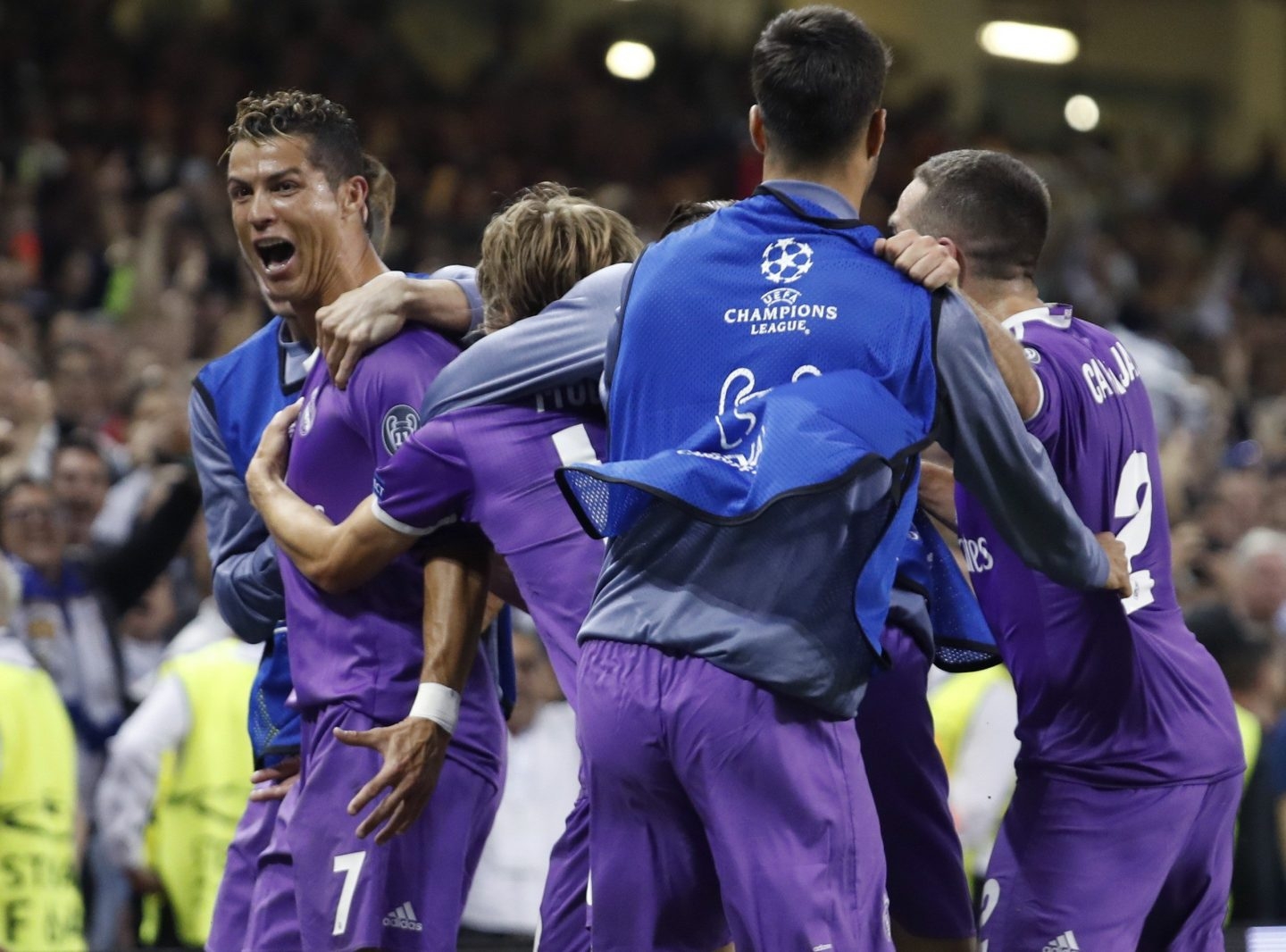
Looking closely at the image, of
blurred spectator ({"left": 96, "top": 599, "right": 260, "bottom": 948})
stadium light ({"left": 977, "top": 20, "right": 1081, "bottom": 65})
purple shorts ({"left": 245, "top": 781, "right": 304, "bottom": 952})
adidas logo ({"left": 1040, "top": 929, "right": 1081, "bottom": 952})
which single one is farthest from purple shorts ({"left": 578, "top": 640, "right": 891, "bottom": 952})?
stadium light ({"left": 977, "top": 20, "right": 1081, "bottom": 65})

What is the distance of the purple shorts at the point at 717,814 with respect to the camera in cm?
298

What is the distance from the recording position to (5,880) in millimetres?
6164

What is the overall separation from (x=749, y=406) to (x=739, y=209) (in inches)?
13.8

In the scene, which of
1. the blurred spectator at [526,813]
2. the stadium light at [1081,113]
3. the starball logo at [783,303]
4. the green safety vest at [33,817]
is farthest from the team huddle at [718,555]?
the stadium light at [1081,113]

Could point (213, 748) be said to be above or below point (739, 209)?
below

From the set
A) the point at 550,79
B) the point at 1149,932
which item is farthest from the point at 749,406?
the point at 550,79

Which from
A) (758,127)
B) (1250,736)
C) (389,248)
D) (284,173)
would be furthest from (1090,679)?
(389,248)

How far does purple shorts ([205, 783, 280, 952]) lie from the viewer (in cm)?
427

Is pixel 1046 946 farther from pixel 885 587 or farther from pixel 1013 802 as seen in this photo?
pixel 885 587

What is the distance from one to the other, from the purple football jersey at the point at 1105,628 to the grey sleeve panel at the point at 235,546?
1.48 metres

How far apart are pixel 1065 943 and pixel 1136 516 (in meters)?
0.83

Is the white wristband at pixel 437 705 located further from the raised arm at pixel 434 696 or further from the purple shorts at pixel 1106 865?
the purple shorts at pixel 1106 865

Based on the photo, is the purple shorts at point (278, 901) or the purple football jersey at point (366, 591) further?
the purple shorts at point (278, 901)

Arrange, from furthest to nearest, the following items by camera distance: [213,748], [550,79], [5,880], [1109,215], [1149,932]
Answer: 1. [1109,215]
2. [550,79]
3. [213,748]
4. [5,880]
5. [1149,932]
